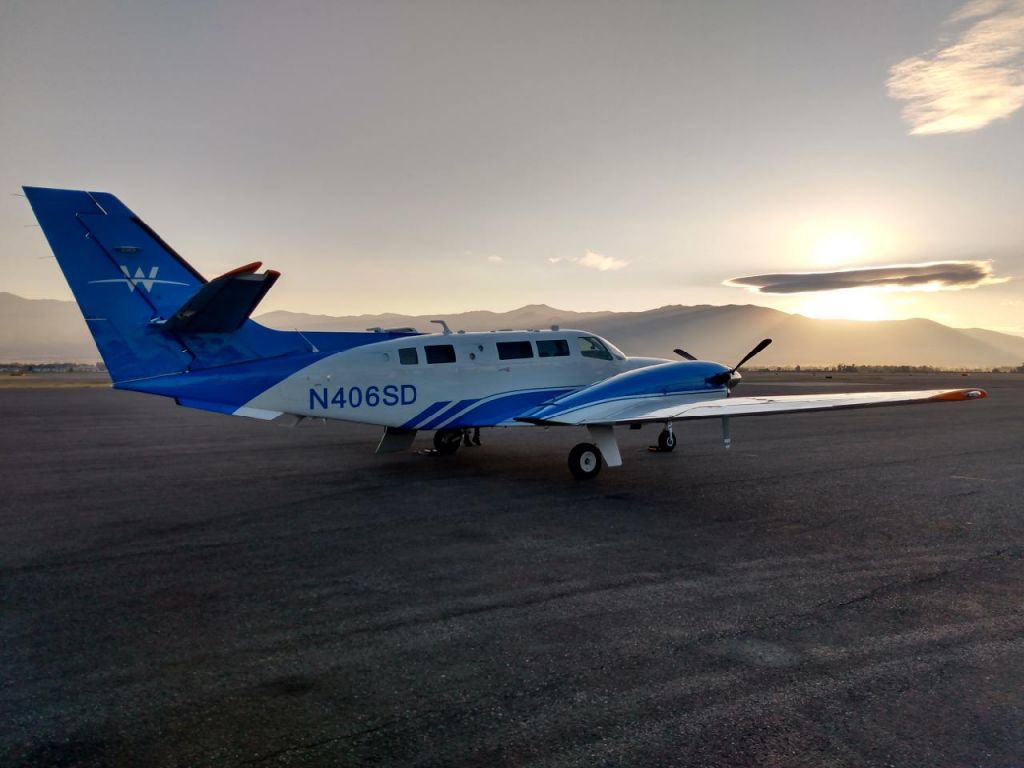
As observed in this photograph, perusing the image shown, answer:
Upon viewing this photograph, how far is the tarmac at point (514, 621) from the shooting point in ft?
14.0

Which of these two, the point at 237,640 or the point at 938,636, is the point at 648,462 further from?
the point at 237,640

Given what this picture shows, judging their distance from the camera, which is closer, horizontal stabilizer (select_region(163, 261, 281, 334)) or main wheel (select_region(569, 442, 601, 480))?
horizontal stabilizer (select_region(163, 261, 281, 334))

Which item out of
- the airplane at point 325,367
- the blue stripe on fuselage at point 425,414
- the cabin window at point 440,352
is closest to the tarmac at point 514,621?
the airplane at point 325,367

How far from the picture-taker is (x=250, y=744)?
13.8 feet

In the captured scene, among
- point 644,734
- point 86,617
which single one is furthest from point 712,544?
point 86,617

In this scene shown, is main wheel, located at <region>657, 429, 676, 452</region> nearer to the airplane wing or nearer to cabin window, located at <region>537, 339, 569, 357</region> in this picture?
the airplane wing

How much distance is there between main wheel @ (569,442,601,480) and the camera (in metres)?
14.1

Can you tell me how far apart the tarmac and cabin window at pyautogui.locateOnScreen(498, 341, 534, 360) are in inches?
139

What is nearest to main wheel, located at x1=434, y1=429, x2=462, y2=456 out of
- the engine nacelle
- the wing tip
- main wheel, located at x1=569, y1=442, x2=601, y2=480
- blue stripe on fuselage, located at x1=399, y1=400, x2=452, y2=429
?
blue stripe on fuselage, located at x1=399, y1=400, x2=452, y2=429

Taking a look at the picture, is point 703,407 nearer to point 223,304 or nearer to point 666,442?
point 666,442

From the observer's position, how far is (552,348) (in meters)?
16.7

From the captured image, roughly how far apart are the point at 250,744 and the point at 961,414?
32662 mm

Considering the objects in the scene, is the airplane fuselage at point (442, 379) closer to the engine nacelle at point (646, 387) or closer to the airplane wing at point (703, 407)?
the engine nacelle at point (646, 387)

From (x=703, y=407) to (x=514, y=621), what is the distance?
27.6 feet
